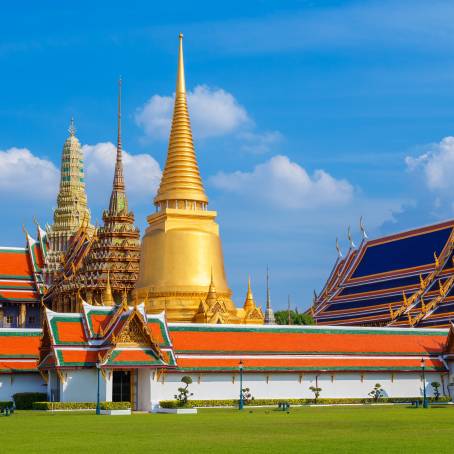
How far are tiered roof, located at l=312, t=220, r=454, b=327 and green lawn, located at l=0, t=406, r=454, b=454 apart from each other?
26023mm

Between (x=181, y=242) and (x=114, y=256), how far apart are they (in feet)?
59.3

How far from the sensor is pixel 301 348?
44.0m

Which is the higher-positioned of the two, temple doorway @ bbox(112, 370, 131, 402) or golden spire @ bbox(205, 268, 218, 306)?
golden spire @ bbox(205, 268, 218, 306)

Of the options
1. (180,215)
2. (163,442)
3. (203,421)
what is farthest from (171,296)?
(163,442)

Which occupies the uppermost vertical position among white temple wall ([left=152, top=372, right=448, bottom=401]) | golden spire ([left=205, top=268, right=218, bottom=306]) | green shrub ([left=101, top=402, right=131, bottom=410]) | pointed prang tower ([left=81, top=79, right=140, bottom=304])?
pointed prang tower ([left=81, top=79, right=140, bottom=304])

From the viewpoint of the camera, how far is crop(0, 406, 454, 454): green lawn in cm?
1853

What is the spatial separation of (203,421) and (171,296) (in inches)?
1121

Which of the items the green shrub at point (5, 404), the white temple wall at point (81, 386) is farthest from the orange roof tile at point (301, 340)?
the green shrub at point (5, 404)

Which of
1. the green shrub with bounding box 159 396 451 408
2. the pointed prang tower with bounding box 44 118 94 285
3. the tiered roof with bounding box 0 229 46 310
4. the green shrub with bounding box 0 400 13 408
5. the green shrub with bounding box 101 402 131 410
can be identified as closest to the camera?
the green shrub with bounding box 101 402 131 410

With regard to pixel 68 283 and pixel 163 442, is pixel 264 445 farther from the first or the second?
pixel 68 283

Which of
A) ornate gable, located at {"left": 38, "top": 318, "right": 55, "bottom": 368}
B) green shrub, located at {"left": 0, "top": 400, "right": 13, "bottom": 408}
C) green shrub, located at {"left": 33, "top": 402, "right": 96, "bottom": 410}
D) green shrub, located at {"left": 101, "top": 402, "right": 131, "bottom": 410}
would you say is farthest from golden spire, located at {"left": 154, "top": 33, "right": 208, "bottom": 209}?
green shrub, located at {"left": 101, "top": 402, "right": 131, "bottom": 410}

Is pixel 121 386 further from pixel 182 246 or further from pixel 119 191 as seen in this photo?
pixel 119 191

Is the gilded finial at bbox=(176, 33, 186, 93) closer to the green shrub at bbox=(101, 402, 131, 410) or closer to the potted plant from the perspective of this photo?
the potted plant

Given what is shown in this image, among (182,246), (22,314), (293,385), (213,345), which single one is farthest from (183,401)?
(22,314)
